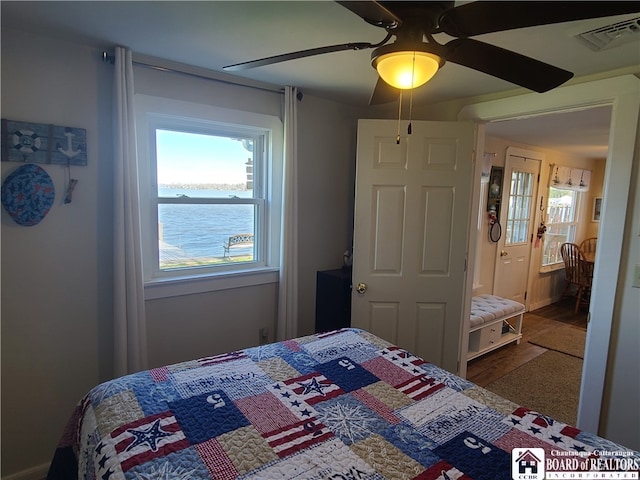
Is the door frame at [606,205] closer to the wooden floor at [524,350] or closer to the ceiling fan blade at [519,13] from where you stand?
the wooden floor at [524,350]

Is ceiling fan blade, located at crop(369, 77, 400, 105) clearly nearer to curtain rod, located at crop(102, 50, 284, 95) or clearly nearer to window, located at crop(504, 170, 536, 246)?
curtain rod, located at crop(102, 50, 284, 95)

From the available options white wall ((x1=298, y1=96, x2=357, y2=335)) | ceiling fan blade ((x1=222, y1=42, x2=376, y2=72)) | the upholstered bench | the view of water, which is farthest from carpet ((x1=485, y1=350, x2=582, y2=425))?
ceiling fan blade ((x1=222, y1=42, x2=376, y2=72))

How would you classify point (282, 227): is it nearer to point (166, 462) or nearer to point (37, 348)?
point (37, 348)

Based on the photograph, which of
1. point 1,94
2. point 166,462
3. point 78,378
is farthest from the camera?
point 78,378

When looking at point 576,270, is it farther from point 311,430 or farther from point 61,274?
point 61,274

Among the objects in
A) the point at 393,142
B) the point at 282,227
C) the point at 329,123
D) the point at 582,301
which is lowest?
the point at 582,301

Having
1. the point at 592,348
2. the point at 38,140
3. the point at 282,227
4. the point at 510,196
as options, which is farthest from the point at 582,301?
the point at 38,140

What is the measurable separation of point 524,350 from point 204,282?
336 cm

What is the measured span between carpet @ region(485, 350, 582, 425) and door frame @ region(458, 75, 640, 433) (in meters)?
0.63

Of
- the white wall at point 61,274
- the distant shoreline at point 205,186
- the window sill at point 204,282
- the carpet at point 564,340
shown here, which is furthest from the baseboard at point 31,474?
the carpet at point 564,340

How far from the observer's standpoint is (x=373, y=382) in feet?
4.98

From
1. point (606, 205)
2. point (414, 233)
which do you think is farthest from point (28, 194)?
point (606, 205)

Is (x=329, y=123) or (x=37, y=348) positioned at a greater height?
(x=329, y=123)

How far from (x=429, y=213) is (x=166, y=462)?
2.20 m
